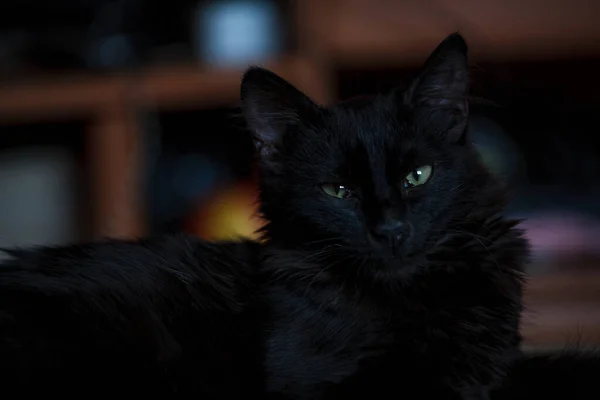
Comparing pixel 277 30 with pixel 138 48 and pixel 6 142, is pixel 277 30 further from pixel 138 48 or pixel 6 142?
pixel 6 142

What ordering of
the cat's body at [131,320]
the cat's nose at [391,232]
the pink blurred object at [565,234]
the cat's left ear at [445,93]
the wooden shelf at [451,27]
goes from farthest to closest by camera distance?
the pink blurred object at [565,234] → the wooden shelf at [451,27] → the cat's left ear at [445,93] → the cat's nose at [391,232] → the cat's body at [131,320]

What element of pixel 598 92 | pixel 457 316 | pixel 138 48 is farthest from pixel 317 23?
pixel 457 316

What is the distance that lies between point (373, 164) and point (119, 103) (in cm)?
137

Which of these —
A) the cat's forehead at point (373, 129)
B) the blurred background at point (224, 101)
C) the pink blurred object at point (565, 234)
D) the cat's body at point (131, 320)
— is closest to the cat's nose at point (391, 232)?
the cat's forehead at point (373, 129)

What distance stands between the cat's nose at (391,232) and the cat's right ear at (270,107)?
0.78ft

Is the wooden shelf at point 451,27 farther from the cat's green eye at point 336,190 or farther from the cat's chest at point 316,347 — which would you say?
the cat's chest at point 316,347

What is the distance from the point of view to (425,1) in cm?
227

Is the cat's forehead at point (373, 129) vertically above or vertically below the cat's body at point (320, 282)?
above

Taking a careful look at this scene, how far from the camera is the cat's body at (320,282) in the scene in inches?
40.4

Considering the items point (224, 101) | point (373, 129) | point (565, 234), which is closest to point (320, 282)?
point (373, 129)

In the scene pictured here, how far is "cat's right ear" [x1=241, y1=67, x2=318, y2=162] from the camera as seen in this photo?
1199mm

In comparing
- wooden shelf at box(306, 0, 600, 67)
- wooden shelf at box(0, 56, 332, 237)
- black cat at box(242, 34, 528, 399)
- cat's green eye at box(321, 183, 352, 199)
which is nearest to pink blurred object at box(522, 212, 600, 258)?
wooden shelf at box(306, 0, 600, 67)

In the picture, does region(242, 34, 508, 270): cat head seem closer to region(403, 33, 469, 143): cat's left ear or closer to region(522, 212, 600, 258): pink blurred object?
region(403, 33, 469, 143): cat's left ear

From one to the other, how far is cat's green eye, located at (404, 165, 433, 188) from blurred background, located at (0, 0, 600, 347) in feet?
3.37
